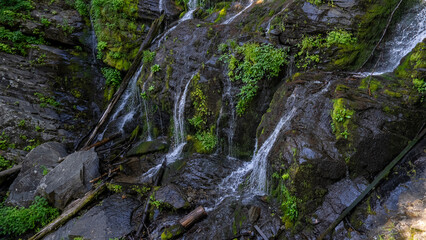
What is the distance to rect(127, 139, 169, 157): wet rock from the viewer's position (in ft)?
28.2

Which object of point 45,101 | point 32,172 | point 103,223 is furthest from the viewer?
point 45,101

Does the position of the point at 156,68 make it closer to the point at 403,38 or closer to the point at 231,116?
the point at 231,116

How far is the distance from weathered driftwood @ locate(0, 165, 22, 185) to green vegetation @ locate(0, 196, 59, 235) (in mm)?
1856

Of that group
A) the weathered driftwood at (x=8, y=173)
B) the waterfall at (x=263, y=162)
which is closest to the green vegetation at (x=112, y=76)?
the weathered driftwood at (x=8, y=173)

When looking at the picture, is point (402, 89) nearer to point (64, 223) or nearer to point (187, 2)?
point (64, 223)

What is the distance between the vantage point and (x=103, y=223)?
5.84 m

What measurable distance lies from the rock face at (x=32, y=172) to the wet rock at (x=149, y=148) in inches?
112

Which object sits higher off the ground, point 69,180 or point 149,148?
point 149,148

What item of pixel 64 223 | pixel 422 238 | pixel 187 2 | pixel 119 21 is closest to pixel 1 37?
pixel 119 21

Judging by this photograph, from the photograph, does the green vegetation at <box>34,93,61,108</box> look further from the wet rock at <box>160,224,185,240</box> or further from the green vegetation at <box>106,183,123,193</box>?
the wet rock at <box>160,224,185,240</box>

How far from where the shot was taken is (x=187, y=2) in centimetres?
1284

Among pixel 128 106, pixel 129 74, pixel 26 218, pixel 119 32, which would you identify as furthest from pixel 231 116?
pixel 119 32

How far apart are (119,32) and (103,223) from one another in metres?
9.66

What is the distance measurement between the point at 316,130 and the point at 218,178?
3.11 m
